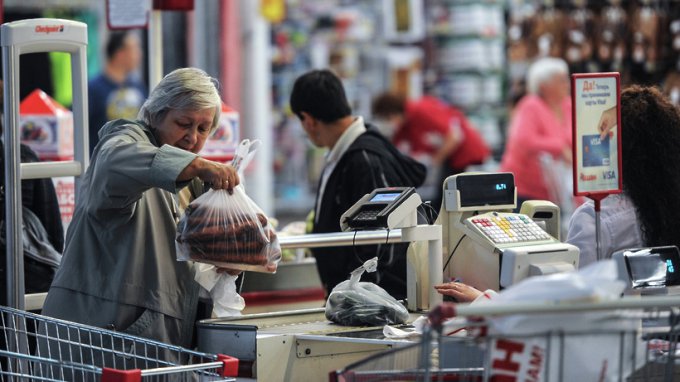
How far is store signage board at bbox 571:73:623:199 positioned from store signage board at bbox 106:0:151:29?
224cm

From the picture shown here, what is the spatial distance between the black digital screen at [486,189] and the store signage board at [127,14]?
195cm

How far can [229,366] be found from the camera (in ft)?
10.6

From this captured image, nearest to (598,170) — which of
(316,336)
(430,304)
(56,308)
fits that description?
(430,304)

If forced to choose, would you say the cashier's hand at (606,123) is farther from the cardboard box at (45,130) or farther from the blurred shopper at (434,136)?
the blurred shopper at (434,136)

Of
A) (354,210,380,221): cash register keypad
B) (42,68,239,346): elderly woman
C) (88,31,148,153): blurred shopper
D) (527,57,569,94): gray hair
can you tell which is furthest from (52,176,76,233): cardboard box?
(527,57,569,94): gray hair

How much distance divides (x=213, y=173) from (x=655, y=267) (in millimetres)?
1308

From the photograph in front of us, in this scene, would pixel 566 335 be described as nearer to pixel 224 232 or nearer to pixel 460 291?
pixel 460 291

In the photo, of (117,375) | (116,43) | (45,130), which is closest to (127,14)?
(45,130)

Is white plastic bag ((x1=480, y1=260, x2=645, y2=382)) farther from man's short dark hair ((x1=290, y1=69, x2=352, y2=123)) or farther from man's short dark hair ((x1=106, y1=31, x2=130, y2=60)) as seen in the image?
man's short dark hair ((x1=106, y1=31, x2=130, y2=60))

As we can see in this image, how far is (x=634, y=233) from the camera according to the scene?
407 centimetres

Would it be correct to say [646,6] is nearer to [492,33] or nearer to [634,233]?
[492,33]

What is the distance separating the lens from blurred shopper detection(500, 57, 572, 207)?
9625 millimetres

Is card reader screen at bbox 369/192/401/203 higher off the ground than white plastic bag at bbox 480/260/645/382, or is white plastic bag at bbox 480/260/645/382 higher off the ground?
card reader screen at bbox 369/192/401/203

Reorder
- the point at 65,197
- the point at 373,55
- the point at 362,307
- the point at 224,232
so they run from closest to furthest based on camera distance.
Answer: the point at 224,232, the point at 362,307, the point at 65,197, the point at 373,55
